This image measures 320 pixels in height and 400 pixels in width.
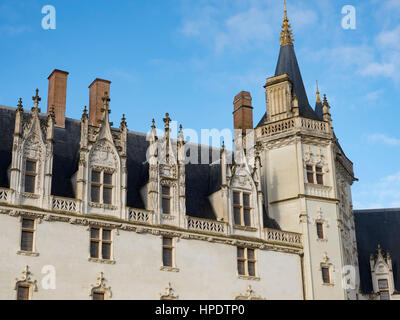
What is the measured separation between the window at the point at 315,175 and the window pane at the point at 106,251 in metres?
11.8

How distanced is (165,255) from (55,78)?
10305 mm

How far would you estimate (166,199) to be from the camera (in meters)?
33.2

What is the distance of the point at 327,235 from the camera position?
36844 mm

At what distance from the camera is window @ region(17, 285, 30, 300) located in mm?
28062

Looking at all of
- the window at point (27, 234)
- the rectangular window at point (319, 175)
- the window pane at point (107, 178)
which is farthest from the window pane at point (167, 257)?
the rectangular window at point (319, 175)

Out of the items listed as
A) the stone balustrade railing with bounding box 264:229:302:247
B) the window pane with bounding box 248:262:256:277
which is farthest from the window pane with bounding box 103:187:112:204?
the stone balustrade railing with bounding box 264:229:302:247

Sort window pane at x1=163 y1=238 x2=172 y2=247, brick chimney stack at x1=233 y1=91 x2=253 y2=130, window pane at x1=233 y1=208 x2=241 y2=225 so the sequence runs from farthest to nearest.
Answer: brick chimney stack at x1=233 y1=91 x2=253 y2=130
window pane at x1=233 y1=208 x2=241 y2=225
window pane at x1=163 y1=238 x2=172 y2=247

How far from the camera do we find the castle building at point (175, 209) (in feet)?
96.4

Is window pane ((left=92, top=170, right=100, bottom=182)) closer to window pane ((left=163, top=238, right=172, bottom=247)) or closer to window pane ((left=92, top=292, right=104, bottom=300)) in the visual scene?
A: window pane ((left=163, top=238, right=172, bottom=247))

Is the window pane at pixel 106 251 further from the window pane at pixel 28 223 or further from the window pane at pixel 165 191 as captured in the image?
the window pane at pixel 165 191

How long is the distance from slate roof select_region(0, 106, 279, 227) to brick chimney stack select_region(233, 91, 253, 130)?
3.48m
